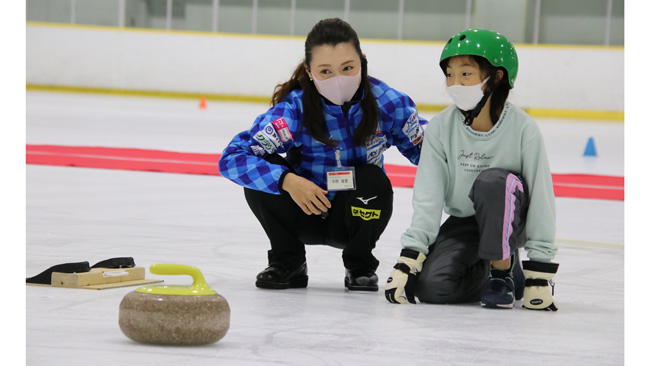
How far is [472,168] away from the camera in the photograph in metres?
2.61

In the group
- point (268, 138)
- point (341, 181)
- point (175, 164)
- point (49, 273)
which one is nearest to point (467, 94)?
point (341, 181)

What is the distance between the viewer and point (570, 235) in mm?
4023

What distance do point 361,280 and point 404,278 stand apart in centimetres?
25

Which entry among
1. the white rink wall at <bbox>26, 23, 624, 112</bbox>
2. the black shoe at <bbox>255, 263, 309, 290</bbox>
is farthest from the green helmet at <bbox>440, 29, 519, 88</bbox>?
the white rink wall at <bbox>26, 23, 624, 112</bbox>

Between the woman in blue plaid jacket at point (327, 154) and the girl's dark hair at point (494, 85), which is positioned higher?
the girl's dark hair at point (494, 85)

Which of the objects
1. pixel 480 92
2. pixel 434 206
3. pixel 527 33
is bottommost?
pixel 434 206

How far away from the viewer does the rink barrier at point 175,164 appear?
224 inches

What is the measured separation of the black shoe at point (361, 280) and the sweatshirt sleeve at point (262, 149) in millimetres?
345

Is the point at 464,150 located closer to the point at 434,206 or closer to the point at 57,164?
the point at 434,206

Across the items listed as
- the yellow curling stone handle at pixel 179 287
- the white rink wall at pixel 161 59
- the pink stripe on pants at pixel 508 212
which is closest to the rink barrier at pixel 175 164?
the pink stripe on pants at pixel 508 212

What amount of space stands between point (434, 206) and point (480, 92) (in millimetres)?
344

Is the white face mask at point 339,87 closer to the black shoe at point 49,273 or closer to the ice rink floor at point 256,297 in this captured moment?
the ice rink floor at point 256,297

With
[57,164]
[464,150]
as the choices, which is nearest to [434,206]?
[464,150]

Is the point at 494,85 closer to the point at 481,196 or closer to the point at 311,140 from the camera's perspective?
the point at 481,196
